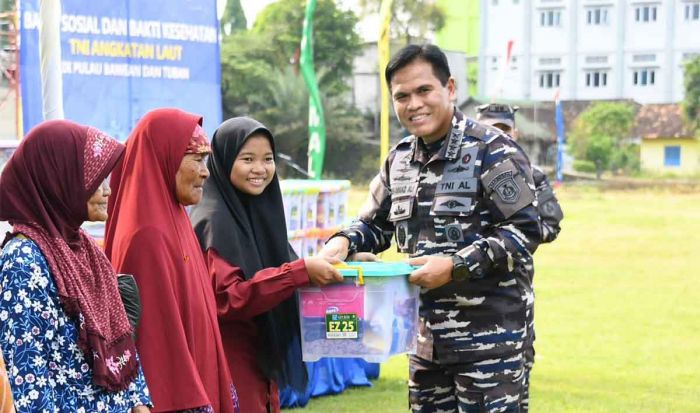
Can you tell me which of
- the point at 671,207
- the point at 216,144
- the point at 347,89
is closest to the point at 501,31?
the point at 347,89

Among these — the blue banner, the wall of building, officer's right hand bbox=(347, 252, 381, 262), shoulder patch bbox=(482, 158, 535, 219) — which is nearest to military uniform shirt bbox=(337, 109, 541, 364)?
shoulder patch bbox=(482, 158, 535, 219)

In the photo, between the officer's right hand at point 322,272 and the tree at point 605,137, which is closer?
the officer's right hand at point 322,272

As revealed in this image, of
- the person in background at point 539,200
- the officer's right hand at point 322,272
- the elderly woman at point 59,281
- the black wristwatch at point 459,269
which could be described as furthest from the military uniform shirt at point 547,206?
the elderly woman at point 59,281

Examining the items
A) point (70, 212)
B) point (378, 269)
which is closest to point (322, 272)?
point (378, 269)

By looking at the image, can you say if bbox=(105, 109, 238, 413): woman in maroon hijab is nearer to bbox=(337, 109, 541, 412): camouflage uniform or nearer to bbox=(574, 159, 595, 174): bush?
bbox=(337, 109, 541, 412): camouflage uniform

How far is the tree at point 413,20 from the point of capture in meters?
40.5

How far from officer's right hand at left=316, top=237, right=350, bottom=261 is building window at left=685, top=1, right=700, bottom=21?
4580cm

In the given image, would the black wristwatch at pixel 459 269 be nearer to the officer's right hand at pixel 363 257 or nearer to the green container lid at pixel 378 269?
the green container lid at pixel 378 269

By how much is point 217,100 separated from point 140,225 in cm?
499

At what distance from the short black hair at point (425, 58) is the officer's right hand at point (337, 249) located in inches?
25.6

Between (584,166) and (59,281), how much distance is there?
41095mm

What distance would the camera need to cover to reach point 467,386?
12.3 feet

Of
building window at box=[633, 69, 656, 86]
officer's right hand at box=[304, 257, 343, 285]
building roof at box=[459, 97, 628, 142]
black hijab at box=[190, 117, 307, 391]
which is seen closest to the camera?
officer's right hand at box=[304, 257, 343, 285]

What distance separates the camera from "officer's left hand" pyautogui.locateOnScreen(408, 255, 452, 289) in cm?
358
